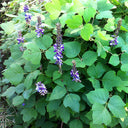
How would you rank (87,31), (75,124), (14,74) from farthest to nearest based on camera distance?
(75,124)
(14,74)
(87,31)

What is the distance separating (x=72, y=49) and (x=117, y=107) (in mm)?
592

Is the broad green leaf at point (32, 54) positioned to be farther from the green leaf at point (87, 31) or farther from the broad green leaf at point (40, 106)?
the broad green leaf at point (40, 106)

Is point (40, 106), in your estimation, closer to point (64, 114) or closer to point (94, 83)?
point (64, 114)

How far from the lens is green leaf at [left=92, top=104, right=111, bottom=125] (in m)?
1.11

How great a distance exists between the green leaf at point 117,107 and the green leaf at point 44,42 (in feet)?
→ 2.30

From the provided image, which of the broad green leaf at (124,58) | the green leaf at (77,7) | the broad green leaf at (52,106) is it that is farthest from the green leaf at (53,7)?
the broad green leaf at (52,106)

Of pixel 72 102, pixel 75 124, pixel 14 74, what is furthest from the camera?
pixel 75 124

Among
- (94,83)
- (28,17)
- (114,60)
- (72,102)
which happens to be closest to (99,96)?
(94,83)

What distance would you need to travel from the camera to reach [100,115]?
1.13m

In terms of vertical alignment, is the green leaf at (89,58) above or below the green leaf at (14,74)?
above

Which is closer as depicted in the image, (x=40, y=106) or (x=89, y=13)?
(x=89, y=13)

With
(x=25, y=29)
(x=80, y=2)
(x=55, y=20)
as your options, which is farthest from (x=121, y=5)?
(x=25, y=29)

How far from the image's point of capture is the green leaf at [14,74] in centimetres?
133

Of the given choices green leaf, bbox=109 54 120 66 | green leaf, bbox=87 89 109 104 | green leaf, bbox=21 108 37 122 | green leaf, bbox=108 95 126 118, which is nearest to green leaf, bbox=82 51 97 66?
green leaf, bbox=109 54 120 66
